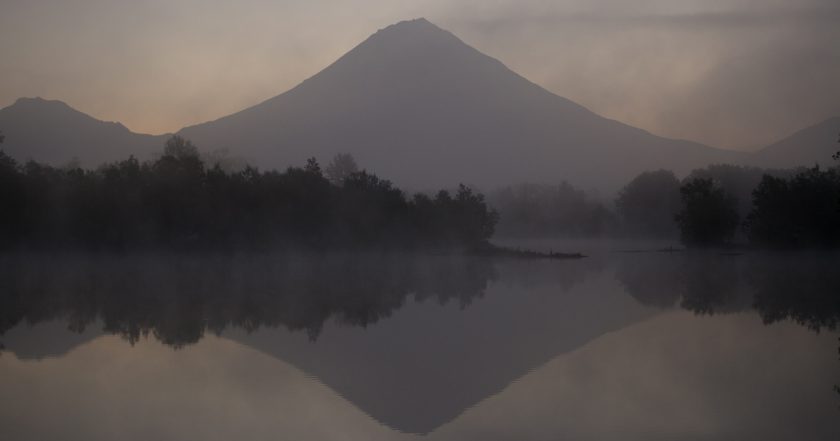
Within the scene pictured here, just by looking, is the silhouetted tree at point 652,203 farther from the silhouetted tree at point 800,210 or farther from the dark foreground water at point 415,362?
the dark foreground water at point 415,362

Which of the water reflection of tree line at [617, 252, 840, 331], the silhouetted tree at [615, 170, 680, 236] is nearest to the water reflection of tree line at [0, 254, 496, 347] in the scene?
the water reflection of tree line at [617, 252, 840, 331]

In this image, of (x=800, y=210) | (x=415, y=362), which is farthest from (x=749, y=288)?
(x=800, y=210)

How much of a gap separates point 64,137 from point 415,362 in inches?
3951

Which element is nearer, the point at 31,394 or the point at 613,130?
the point at 31,394

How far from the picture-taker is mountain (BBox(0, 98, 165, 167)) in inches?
3563

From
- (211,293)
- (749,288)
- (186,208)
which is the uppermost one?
(186,208)

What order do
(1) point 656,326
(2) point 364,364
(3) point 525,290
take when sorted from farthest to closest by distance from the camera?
(3) point 525,290, (1) point 656,326, (2) point 364,364

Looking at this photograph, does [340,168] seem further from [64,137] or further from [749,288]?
[64,137]

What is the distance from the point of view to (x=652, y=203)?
62188mm

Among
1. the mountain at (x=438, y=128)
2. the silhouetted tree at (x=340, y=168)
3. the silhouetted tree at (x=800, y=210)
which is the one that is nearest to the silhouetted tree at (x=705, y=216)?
the silhouetted tree at (x=800, y=210)

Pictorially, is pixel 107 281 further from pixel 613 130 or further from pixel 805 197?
pixel 613 130

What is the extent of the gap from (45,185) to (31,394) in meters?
28.6

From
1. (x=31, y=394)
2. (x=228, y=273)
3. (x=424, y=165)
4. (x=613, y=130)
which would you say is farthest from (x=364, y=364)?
(x=613, y=130)

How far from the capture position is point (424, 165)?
99.9m
